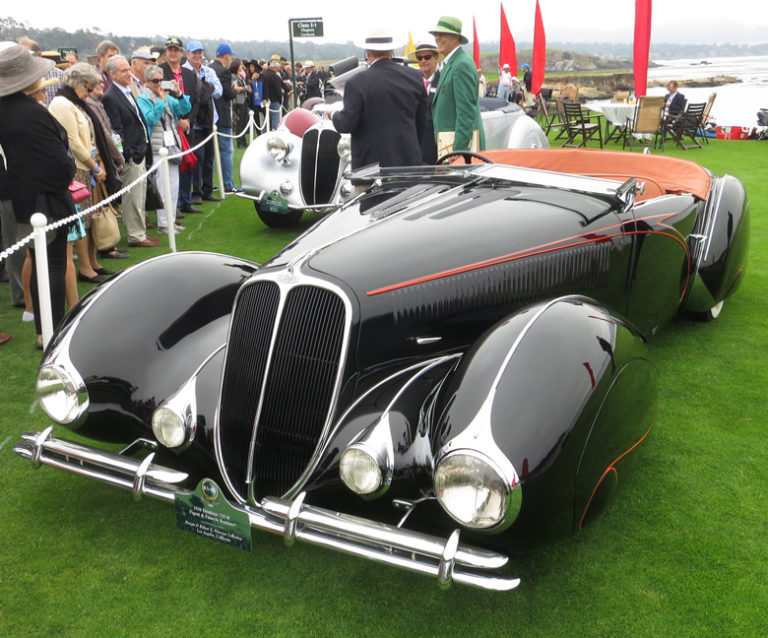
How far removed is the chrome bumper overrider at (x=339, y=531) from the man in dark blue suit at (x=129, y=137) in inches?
179

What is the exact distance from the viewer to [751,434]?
3.40m

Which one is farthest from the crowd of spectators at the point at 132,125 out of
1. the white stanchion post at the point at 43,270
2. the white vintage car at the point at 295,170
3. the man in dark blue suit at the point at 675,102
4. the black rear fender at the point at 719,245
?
the man in dark blue suit at the point at 675,102

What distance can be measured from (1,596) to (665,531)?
2.46m

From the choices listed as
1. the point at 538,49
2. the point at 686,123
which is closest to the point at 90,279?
the point at 686,123

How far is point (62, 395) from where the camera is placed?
8.79 feet

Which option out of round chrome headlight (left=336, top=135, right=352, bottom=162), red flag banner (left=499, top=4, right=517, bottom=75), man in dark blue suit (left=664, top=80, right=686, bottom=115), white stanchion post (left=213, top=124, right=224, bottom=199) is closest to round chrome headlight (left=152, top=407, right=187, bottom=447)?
round chrome headlight (left=336, top=135, right=352, bottom=162)

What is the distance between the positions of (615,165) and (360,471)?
3480 millimetres

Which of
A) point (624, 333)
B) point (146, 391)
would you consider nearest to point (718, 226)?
point (624, 333)

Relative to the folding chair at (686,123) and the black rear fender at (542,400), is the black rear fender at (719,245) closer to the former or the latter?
the black rear fender at (542,400)

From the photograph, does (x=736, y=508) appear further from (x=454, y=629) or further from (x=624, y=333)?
(x=454, y=629)

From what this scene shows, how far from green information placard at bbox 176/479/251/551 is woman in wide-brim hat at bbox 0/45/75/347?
99.9 inches

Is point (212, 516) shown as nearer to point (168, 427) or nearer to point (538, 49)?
point (168, 427)

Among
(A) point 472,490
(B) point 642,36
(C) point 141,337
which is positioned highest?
(B) point 642,36

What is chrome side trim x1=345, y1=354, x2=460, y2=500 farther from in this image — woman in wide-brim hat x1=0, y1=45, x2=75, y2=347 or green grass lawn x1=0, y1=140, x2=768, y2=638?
woman in wide-brim hat x1=0, y1=45, x2=75, y2=347
